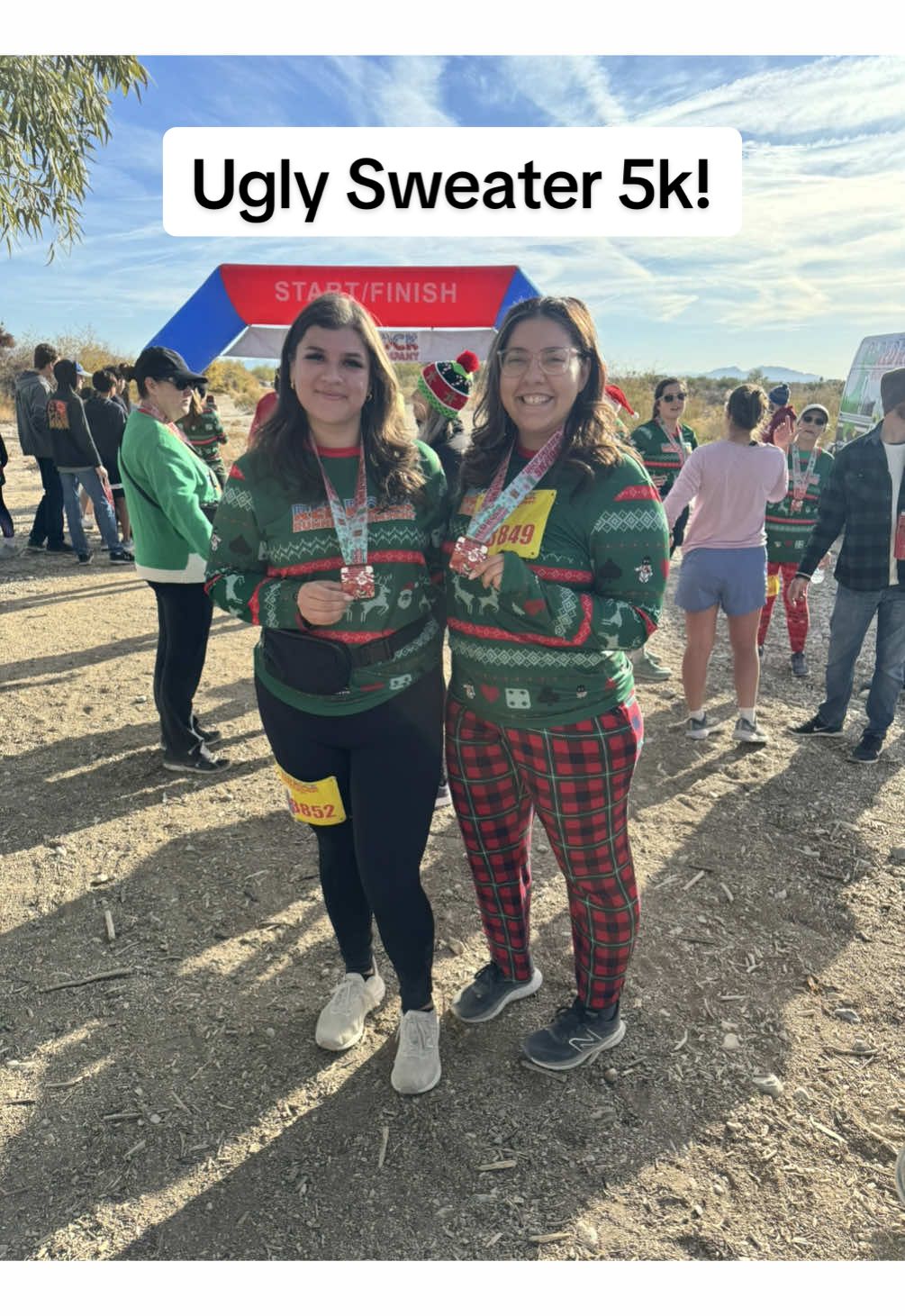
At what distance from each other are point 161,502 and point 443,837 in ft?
6.27

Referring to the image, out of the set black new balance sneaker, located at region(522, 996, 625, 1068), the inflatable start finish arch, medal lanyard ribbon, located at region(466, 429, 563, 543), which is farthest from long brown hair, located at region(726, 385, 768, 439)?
black new balance sneaker, located at region(522, 996, 625, 1068)

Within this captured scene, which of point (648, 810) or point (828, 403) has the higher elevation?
point (828, 403)

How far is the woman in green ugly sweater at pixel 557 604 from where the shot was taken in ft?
5.65

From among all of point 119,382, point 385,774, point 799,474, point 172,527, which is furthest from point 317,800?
point 119,382

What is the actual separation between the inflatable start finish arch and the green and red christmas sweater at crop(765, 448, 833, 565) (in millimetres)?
2307

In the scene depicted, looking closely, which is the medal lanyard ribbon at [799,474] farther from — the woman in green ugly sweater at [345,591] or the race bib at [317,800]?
the race bib at [317,800]

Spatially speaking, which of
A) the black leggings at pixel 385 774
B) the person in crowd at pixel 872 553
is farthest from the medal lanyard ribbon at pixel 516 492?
the person in crowd at pixel 872 553

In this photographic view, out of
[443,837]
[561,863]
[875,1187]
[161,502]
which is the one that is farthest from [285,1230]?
[161,502]

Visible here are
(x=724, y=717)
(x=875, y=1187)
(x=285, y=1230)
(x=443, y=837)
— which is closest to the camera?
(x=285, y=1230)

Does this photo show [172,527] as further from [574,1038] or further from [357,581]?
[574,1038]

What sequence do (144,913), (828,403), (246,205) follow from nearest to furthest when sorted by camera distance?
(144,913) < (246,205) < (828,403)

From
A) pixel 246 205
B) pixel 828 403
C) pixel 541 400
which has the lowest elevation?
pixel 541 400

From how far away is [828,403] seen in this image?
25.7 metres

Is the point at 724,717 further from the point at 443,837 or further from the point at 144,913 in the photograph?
the point at 144,913
